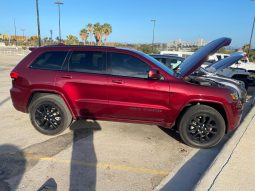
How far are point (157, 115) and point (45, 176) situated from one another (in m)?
2.26

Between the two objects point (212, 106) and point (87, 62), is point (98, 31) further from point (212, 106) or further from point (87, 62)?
point (212, 106)

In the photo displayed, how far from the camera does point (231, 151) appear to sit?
4504mm

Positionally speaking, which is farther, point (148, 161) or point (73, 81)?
point (73, 81)

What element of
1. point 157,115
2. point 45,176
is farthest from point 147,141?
point 45,176

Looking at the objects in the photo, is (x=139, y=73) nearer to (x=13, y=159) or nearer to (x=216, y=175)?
(x=216, y=175)

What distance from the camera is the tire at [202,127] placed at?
4.91m

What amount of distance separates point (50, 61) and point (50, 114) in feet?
3.45

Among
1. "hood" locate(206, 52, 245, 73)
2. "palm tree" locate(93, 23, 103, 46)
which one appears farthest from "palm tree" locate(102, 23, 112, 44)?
"hood" locate(206, 52, 245, 73)

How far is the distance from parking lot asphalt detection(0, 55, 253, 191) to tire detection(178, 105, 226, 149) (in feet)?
0.74

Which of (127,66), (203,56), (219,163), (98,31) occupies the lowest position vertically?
(219,163)

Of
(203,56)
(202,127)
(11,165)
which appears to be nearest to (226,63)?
(203,56)

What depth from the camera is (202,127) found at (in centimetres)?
499

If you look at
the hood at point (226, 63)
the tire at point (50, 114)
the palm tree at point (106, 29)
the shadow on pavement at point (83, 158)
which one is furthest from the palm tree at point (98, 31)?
the tire at point (50, 114)

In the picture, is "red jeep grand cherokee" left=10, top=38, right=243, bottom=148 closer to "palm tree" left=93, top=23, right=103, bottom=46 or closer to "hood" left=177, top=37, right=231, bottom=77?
"hood" left=177, top=37, right=231, bottom=77
